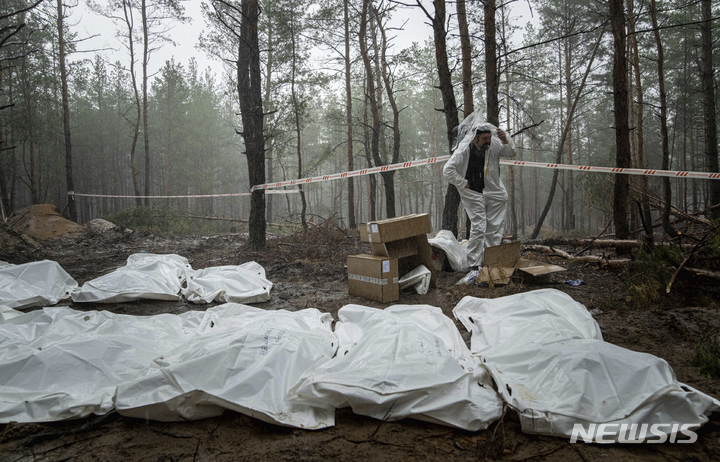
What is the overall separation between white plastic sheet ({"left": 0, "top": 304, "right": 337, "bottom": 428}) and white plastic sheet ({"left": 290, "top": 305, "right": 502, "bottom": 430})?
16 cm

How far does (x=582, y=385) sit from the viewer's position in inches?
Answer: 70.6

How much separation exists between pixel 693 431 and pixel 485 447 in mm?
943

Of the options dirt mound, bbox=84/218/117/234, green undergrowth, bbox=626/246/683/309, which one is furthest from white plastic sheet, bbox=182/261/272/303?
dirt mound, bbox=84/218/117/234

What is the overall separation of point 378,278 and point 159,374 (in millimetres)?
2727

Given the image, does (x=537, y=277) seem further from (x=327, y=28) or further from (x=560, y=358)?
(x=327, y=28)

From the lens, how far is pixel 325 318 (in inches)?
140

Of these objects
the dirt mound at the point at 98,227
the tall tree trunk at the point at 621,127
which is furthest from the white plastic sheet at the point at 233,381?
the dirt mound at the point at 98,227

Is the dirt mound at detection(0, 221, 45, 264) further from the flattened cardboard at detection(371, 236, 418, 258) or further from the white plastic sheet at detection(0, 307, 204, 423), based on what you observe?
the flattened cardboard at detection(371, 236, 418, 258)

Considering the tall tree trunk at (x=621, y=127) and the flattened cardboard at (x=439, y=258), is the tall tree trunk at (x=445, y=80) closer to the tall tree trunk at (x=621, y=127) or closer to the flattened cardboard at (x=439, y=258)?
the flattened cardboard at (x=439, y=258)

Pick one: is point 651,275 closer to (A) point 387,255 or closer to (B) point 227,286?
(A) point 387,255

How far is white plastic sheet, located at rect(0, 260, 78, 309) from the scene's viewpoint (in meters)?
3.94

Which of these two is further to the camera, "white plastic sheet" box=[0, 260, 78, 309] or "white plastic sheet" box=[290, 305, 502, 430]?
"white plastic sheet" box=[0, 260, 78, 309]

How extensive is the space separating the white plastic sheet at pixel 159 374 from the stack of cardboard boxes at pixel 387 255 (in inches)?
63.9

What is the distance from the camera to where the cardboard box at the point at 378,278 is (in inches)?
169
